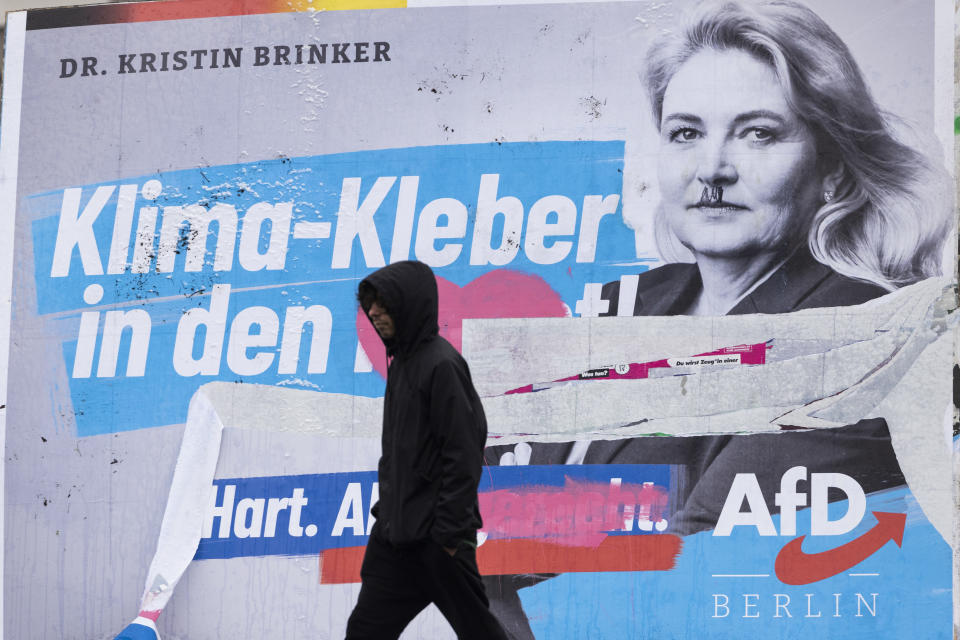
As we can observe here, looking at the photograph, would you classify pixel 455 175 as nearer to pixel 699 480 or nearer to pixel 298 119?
pixel 298 119

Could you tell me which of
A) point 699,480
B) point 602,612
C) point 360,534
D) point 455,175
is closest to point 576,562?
point 602,612

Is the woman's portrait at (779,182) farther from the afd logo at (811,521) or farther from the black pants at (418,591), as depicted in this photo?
the black pants at (418,591)

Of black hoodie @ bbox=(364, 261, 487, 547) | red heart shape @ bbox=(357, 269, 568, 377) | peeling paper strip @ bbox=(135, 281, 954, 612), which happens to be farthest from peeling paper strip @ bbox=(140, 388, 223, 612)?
black hoodie @ bbox=(364, 261, 487, 547)

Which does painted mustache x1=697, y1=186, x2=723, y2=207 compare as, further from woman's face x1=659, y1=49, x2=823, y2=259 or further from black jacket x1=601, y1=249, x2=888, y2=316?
black jacket x1=601, y1=249, x2=888, y2=316

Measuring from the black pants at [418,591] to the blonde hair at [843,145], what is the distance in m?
2.65

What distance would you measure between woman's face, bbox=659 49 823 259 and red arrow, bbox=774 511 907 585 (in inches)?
66.9

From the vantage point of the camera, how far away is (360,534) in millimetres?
5906

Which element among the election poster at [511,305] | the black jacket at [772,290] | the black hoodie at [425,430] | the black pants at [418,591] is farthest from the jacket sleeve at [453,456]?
the black jacket at [772,290]

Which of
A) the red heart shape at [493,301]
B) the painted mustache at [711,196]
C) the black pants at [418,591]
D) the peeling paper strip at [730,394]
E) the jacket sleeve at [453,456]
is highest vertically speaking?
the painted mustache at [711,196]

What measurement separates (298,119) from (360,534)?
2560 millimetres

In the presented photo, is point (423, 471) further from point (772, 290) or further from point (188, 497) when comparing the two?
point (772, 290)

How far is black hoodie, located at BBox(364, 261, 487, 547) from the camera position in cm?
388

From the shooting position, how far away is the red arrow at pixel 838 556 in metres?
5.70

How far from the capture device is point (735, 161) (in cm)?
588
